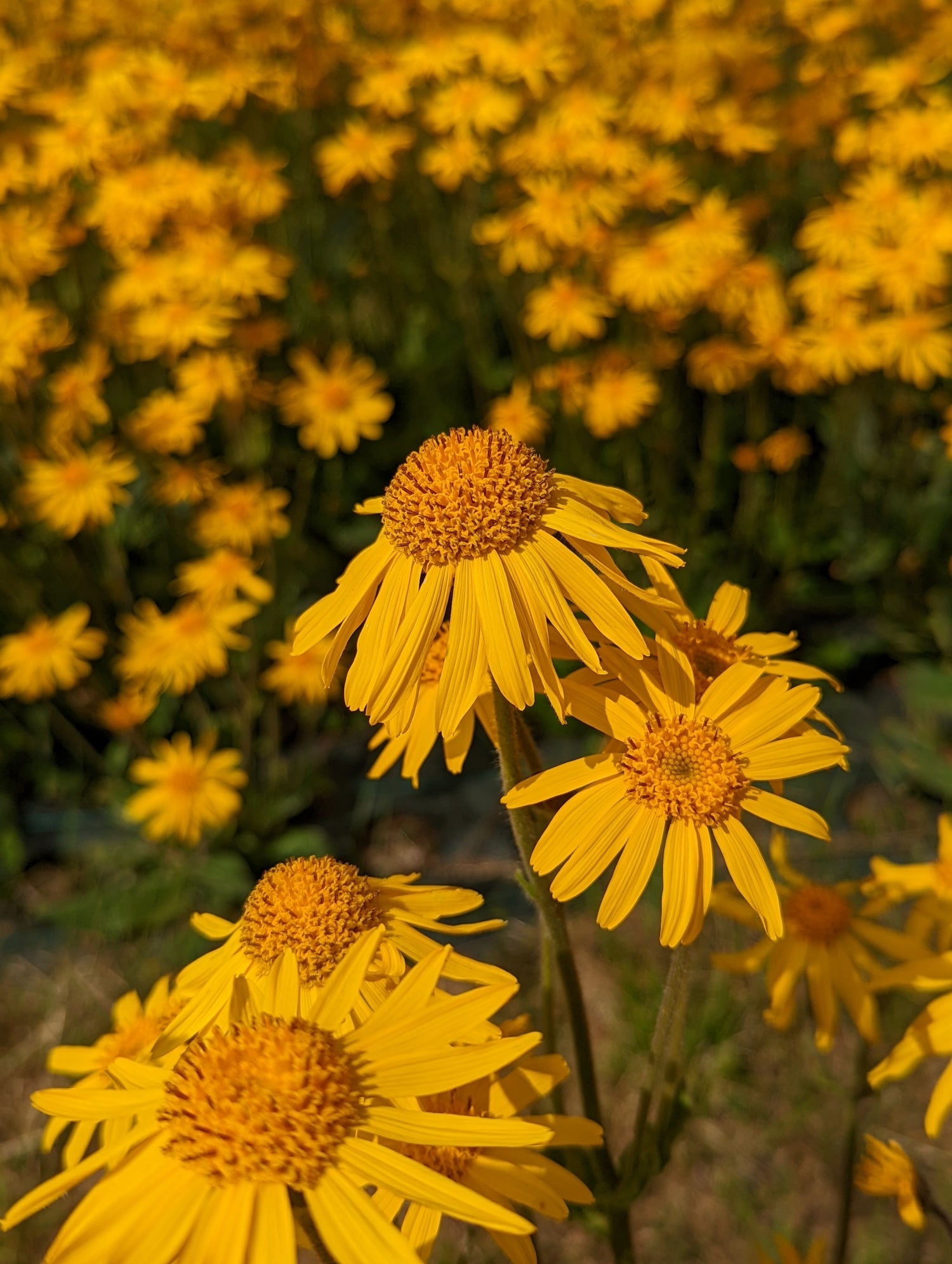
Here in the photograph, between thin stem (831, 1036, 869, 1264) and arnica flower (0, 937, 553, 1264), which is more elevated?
arnica flower (0, 937, 553, 1264)

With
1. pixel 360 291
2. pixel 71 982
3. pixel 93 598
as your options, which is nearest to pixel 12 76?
pixel 360 291

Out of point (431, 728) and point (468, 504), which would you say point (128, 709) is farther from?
point (468, 504)

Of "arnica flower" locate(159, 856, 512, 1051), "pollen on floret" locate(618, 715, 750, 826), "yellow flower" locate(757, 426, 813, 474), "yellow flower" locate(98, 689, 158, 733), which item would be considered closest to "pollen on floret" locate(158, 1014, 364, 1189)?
"arnica flower" locate(159, 856, 512, 1051)

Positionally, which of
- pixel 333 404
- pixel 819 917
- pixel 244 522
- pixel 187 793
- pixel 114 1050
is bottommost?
pixel 187 793

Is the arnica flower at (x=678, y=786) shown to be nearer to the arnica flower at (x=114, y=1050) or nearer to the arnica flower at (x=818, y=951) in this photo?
the arnica flower at (x=818, y=951)

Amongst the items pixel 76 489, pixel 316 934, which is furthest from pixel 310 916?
A: pixel 76 489

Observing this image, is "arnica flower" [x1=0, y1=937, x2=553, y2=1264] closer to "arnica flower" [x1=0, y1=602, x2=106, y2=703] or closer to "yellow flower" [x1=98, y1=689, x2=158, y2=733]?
"yellow flower" [x1=98, y1=689, x2=158, y2=733]
